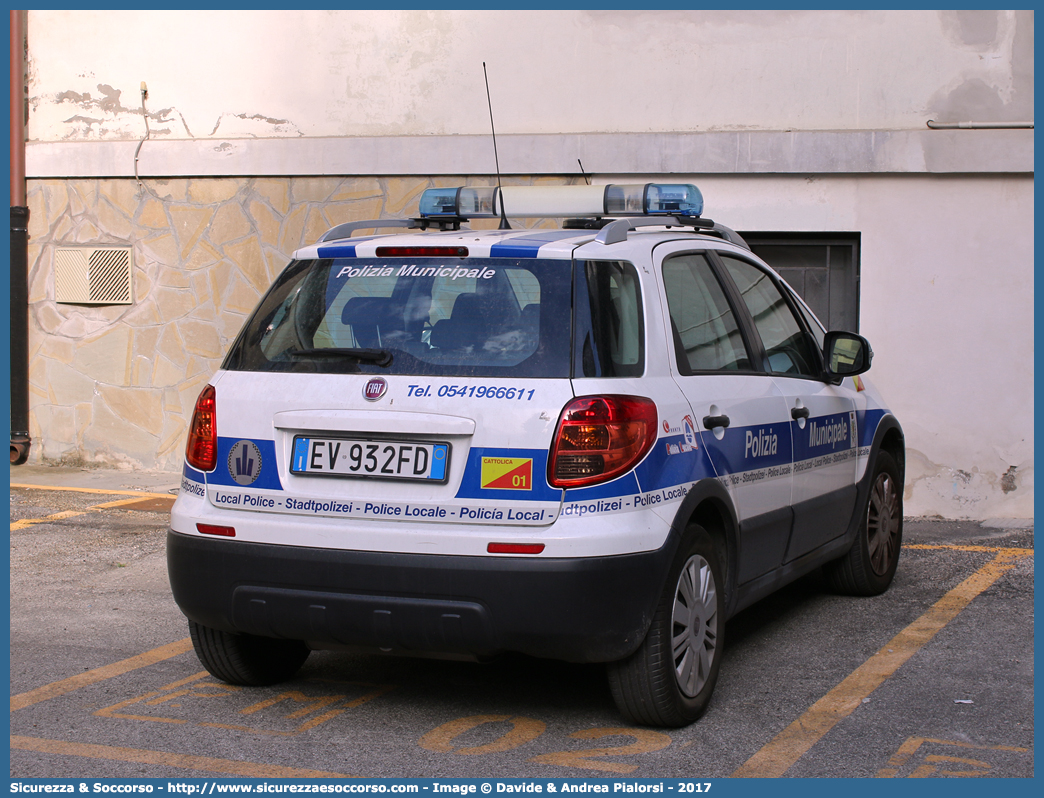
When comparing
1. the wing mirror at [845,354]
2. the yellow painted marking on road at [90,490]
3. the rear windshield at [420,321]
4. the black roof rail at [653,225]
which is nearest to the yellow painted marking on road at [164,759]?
the rear windshield at [420,321]

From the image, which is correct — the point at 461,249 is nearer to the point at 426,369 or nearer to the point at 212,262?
the point at 426,369

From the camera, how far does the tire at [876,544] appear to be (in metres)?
6.00

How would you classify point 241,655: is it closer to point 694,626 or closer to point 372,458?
point 372,458

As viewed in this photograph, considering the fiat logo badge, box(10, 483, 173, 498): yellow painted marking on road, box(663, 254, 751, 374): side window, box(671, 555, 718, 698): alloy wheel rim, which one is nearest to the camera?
the fiat logo badge

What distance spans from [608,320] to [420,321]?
631mm

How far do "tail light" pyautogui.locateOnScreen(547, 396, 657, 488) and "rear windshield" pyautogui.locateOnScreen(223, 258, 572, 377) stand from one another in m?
0.16

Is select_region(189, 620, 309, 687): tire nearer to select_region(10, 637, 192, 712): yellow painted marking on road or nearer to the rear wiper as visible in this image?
select_region(10, 637, 192, 712): yellow painted marking on road

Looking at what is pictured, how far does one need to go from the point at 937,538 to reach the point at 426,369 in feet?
17.0

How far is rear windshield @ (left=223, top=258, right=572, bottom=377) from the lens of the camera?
3.85m

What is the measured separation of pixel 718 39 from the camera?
880 centimetres

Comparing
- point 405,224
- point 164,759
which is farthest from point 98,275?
point 164,759

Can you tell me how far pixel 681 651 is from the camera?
4039mm

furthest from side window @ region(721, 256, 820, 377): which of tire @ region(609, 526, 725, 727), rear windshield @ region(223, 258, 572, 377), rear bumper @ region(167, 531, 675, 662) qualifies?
rear bumper @ region(167, 531, 675, 662)

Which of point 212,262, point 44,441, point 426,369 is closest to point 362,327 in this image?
point 426,369
